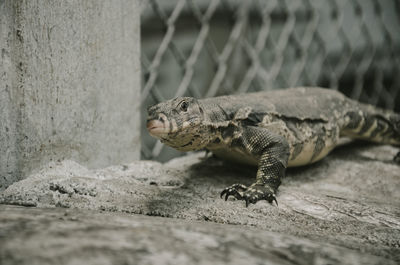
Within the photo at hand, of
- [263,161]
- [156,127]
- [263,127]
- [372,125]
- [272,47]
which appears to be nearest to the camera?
[156,127]

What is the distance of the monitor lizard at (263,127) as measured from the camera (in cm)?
226

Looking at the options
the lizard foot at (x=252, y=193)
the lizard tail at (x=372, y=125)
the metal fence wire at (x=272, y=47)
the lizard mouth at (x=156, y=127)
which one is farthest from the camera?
the metal fence wire at (x=272, y=47)

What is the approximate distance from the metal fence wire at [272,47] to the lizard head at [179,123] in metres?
1.12

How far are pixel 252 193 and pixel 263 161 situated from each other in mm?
297

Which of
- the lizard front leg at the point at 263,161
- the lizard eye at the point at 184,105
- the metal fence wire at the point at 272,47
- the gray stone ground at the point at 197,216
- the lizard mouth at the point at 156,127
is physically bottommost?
the gray stone ground at the point at 197,216

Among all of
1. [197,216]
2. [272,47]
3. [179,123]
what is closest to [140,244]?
[197,216]

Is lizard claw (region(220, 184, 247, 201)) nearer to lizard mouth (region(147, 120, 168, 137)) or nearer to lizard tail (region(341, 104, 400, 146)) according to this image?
lizard mouth (region(147, 120, 168, 137))

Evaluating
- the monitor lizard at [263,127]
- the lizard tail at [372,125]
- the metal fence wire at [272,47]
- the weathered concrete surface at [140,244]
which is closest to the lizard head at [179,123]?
the monitor lizard at [263,127]

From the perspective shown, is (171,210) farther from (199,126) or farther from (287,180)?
(287,180)

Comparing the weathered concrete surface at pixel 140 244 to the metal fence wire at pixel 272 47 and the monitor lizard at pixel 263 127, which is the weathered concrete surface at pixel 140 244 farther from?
the metal fence wire at pixel 272 47

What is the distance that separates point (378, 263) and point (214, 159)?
5.85 feet

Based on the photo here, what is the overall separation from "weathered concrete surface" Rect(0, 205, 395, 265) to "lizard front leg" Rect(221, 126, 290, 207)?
22.1 inches

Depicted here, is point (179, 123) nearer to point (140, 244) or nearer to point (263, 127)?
point (263, 127)

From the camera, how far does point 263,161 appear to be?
2.51 meters
